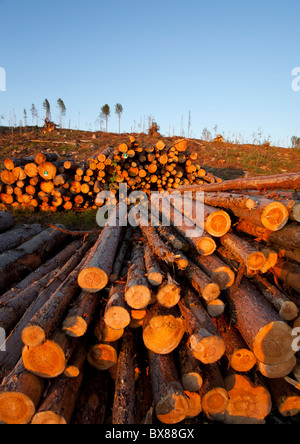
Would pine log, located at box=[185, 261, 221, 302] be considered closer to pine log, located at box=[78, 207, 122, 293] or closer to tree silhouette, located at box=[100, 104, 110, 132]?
pine log, located at box=[78, 207, 122, 293]

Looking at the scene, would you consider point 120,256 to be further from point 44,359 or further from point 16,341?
point 44,359

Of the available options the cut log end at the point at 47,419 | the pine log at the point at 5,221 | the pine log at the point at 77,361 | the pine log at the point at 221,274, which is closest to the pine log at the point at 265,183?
the pine log at the point at 221,274

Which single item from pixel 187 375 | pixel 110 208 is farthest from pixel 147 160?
pixel 187 375

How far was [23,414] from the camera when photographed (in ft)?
6.25

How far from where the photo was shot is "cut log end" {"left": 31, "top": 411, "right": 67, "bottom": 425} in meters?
1.85

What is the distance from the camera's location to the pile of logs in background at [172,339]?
206cm

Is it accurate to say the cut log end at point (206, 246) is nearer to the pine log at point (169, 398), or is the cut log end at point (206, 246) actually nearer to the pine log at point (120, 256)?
the pine log at point (120, 256)

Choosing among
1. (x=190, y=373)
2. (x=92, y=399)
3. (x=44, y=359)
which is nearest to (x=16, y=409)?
(x=44, y=359)

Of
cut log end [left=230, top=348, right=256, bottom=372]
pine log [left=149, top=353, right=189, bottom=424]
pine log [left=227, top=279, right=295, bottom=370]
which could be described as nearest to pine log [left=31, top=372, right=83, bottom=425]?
pine log [left=149, top=353, right=189, bottom=424]

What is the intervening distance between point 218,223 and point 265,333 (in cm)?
137

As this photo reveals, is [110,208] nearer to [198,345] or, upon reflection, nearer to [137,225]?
[137,225]

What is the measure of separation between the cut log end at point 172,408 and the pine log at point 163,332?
40 centimetres
